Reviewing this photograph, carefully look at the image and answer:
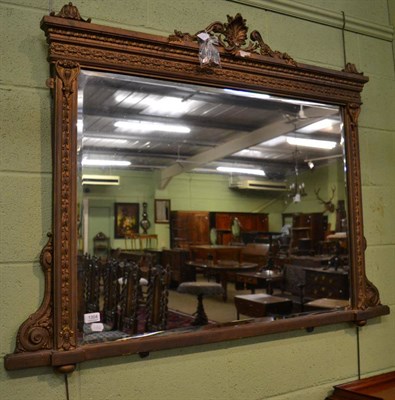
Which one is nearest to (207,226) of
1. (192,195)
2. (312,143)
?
(192,195)

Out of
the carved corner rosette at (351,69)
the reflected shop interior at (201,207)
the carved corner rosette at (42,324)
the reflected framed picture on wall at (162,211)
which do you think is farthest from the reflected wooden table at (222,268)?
the carved corner rosette at (351,69)

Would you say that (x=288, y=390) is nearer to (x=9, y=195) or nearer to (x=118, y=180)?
(x=118, y=180)

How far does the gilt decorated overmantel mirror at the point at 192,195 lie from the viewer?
4.32ft

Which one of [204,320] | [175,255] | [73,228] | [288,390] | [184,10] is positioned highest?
[184,10]

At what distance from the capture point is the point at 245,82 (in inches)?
65.4

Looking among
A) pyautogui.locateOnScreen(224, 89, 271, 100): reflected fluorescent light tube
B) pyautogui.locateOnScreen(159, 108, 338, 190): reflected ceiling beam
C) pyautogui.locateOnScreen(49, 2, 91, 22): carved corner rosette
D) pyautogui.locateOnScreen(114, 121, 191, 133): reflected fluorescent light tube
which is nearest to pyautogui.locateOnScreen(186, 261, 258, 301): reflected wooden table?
pyautogui.locateOnScreen(159, 108, 338, 190): reflected ceiling beam

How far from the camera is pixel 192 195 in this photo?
239 centimetres

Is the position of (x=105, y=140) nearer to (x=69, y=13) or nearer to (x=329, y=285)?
(x=69, y=13)

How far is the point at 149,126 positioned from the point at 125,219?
490mm

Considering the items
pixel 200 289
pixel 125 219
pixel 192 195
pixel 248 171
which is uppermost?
pixel 248 171

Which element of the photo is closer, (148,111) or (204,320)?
(204,320)

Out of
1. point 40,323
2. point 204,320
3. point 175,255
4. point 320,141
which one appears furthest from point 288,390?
point 320,141

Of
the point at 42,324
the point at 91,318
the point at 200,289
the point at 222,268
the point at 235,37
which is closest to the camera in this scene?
the point at 42,324

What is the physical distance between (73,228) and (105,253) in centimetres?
40
